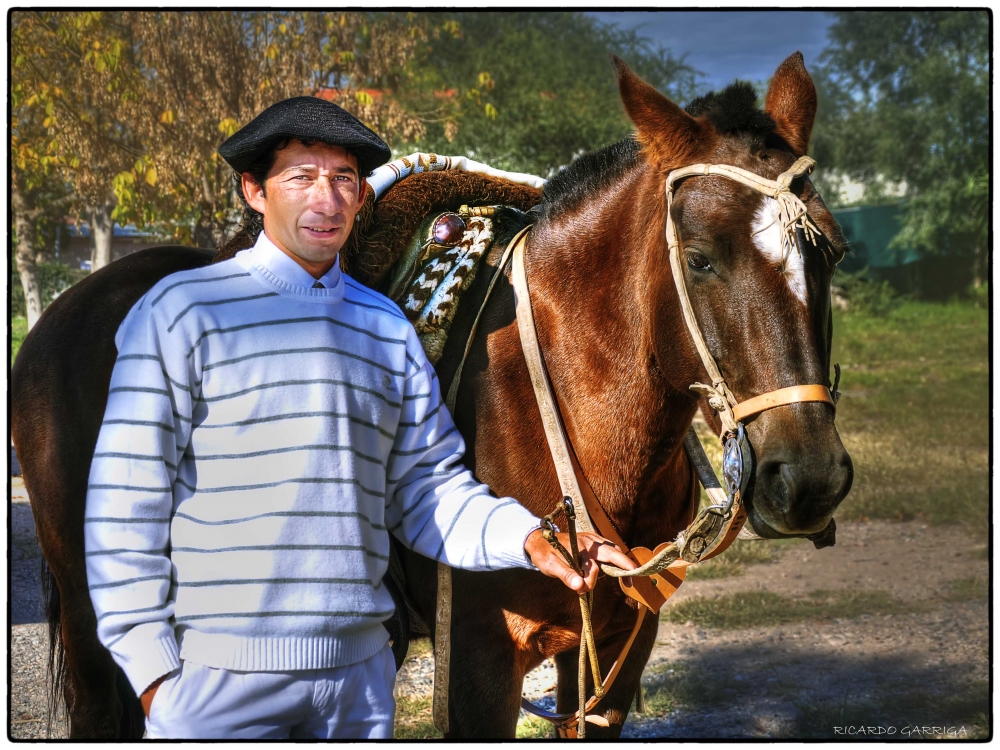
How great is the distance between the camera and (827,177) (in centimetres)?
1379

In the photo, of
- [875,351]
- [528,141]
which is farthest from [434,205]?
[875,351]

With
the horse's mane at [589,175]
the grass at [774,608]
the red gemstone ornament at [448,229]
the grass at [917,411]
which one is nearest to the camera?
the horse's mane at [589,175]

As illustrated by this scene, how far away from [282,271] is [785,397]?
1.09 m

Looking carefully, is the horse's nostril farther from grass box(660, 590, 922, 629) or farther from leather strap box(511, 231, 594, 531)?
grass box(660, 590, 922, 629)

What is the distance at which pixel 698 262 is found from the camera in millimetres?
2004

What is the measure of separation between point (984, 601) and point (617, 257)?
4.97 meters

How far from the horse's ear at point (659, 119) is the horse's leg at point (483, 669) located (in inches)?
44.4

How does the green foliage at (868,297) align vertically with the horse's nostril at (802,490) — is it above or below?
above

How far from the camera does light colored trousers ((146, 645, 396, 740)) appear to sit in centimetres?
169

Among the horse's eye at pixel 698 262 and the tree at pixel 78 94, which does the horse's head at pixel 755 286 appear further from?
the tree at pixel 78 94

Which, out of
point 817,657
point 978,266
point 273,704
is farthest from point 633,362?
point 978,266

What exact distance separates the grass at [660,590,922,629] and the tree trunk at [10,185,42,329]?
5053 millimetres

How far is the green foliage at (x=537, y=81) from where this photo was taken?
9.09 m

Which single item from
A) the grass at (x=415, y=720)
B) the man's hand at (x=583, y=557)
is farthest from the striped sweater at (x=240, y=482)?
the grass at (x=415, y=720)
